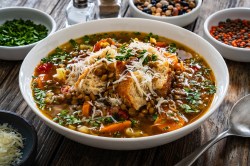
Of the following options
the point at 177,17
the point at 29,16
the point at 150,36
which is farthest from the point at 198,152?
the point at 29,16

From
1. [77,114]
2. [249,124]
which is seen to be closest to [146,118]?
[77,114]

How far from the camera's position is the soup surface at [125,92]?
9.56 feet

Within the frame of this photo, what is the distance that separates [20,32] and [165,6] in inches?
63.9

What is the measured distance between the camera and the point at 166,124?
2896 millimetres

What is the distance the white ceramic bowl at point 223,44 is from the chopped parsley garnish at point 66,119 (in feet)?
5.49

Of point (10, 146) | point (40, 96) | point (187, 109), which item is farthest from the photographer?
point (40, 96)

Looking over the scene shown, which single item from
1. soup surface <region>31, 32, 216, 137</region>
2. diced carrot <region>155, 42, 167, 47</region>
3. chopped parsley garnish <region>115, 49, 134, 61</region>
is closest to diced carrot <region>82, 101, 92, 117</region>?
soup surface <region>31, 32, 216, 137</region>

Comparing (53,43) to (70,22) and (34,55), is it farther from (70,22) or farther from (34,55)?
(70,22)

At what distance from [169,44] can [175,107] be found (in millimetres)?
872

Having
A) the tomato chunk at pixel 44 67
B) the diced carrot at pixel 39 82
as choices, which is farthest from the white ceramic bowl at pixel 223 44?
the diced carrot at pixel 39 82

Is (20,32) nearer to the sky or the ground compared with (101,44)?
nearer to the ground

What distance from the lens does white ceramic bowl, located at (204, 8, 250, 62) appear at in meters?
3.77

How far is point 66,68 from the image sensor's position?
343cm

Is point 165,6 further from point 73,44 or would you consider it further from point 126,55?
point 126,55
